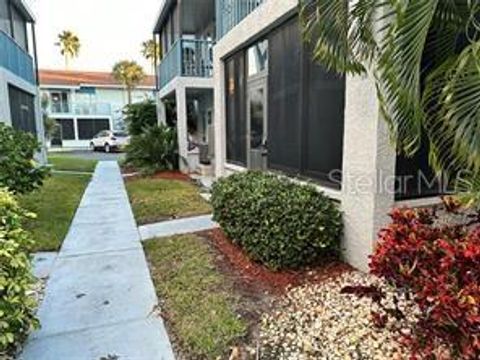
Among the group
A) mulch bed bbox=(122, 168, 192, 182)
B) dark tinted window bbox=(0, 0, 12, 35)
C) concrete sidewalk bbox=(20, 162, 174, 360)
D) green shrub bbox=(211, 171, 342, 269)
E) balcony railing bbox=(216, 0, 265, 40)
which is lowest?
concrete sidewalk bbox=(20, 162, 174, 360)

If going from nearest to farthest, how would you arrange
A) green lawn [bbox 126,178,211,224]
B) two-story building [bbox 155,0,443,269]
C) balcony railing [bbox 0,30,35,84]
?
two-story building [bbox 155,0,443,269], green lawn [bbox 126,178,211,224], balcony railing [bbox 0,30,35,84]

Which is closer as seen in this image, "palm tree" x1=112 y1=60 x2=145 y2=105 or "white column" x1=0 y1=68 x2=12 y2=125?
"white column" x1=0 y1=68 x2=12 y2=125

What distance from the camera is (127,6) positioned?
2897cm

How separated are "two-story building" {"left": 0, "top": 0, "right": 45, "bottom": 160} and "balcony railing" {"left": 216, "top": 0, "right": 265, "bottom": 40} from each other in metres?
7.54

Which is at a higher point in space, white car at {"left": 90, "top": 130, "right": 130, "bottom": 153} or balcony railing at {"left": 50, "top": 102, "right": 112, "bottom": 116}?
balcony railing at {"left": 50, "top": 102, "right": 112, "bottom": 116}

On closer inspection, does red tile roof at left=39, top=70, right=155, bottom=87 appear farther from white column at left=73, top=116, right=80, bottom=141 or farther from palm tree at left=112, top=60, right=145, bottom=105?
white column at left=73, top=116, right=80, bottom=141

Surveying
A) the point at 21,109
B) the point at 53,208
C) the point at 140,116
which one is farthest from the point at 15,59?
the point at 53,208

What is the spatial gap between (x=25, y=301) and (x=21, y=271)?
25 centimetres

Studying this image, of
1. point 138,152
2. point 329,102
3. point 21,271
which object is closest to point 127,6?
point 138,152

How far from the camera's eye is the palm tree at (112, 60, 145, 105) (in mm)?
48312

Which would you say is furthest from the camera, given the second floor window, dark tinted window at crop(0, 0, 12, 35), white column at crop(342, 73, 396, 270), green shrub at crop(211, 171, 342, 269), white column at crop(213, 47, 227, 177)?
the second floor window

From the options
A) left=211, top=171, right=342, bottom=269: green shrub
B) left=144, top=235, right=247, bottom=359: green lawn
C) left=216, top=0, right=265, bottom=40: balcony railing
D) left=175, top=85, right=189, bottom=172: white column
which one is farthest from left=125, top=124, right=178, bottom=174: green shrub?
left=211, top=171, right=342, bottom=269: green shrub

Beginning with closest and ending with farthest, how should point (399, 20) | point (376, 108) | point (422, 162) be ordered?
point (399, 20)
point (376, 108)
point (422, 162)

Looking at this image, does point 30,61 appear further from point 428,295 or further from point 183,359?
point 428,295
